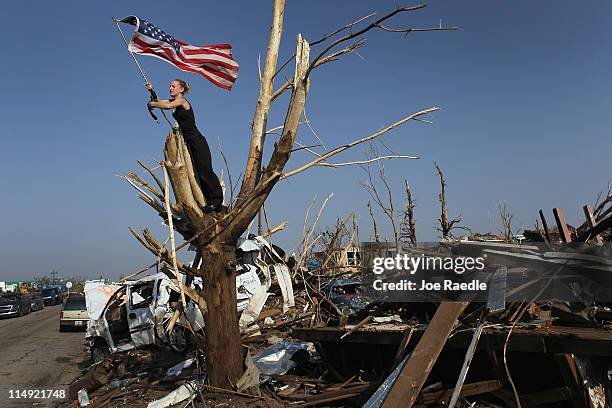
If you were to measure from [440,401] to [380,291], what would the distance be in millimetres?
2488

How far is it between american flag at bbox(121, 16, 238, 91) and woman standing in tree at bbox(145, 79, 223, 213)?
414mm

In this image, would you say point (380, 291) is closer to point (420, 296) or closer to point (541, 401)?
point (420, 296)

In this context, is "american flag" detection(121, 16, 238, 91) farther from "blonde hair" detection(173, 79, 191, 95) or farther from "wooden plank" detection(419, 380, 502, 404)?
"wooden plank" detection(419, 380, 502, 404)

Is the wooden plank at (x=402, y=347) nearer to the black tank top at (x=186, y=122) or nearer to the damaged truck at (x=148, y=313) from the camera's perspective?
the black tank top at (x=186, y=122)

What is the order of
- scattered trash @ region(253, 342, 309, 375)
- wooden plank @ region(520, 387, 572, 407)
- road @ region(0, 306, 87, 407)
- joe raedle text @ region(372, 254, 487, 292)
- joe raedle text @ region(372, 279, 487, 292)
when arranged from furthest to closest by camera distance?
road @ region(0, 306, 87, 407) → scattered trash @ region(253, 342, 309, 375) → joe raedle text @ region(372, 254, 487, 292) → joe raedle text @ region(372, 279, 487, 292) → wooden plank @ region(520, 387, 572, 407)

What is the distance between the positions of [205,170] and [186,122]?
2.07ft

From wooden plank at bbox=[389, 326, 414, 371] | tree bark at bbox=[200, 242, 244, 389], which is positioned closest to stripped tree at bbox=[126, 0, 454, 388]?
tree bark at bbox=[200, 242, 244, 389]

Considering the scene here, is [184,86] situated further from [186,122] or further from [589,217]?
[589,217]

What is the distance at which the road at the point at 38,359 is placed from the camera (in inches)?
477

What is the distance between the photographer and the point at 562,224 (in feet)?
25.5

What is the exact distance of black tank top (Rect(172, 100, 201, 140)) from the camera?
6332 mm

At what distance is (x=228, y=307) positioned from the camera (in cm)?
610

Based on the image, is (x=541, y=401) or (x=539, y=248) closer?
(x=541, y=401)

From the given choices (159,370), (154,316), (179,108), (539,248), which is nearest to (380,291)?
(539,248)
